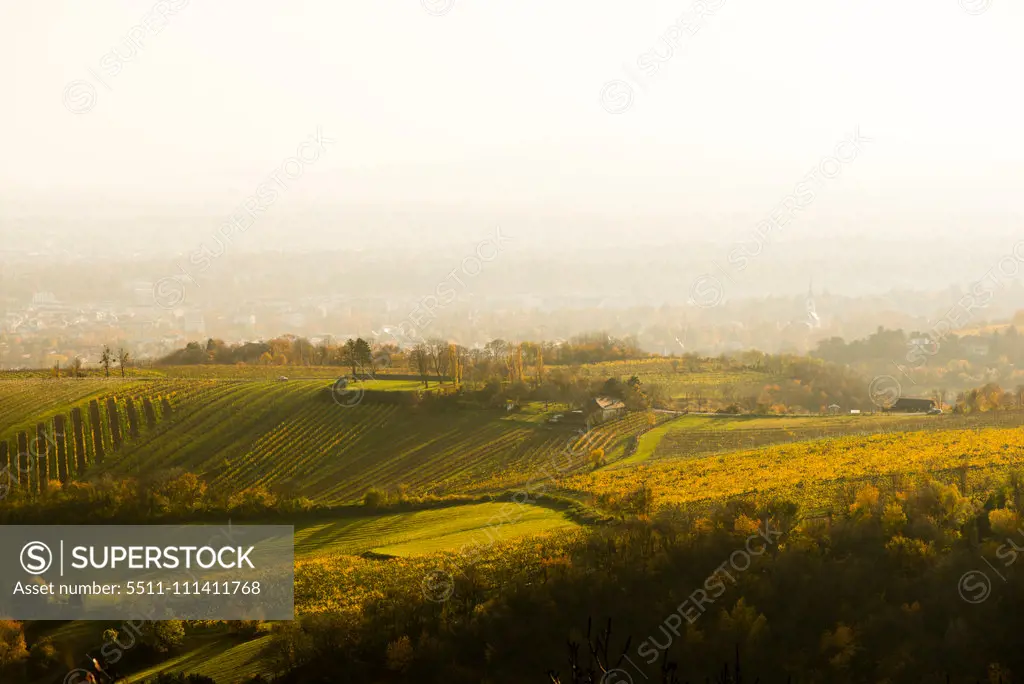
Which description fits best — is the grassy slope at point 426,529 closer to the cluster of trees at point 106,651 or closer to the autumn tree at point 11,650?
the cluster of trees at point 106,651

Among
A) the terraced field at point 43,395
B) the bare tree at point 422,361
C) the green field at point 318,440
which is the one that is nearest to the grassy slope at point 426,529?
the green field at point 318,440

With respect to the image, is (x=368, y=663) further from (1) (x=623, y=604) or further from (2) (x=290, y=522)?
(2) (x=290, y=522)

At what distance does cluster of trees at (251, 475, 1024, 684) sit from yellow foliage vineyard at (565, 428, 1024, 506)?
574 cm

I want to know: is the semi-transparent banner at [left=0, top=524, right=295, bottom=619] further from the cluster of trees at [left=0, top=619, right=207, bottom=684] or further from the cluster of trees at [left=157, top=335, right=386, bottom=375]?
the cluster of trees at [left=157, top=335, right=386, bottom=375]

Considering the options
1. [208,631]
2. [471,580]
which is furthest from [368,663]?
[208,631]

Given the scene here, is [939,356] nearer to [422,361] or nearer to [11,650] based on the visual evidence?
[422,361]

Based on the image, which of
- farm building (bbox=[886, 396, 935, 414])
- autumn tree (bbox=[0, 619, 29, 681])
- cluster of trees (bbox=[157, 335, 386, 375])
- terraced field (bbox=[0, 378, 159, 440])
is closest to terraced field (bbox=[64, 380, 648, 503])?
terraced field (bbox=[0, 378, 159, 440])

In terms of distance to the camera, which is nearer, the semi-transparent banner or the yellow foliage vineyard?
the semi-transparent banner

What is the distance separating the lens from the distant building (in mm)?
58844

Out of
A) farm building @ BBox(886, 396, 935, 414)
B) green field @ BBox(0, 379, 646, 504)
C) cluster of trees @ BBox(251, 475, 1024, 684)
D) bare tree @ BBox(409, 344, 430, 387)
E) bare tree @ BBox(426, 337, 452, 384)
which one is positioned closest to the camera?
cluster of trees @ BBox(251, 475, 1024, 684)

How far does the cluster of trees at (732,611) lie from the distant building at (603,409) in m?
25.9

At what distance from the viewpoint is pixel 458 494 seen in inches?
1805

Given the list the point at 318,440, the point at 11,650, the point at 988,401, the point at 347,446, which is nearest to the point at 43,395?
the point at 318,440

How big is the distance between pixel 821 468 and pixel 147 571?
31.1 m
